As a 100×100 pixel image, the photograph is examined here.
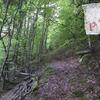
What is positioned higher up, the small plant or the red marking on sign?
the red marking on sign

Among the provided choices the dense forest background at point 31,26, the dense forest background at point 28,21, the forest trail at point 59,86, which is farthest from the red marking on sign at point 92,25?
the dense forest background at point 31,26

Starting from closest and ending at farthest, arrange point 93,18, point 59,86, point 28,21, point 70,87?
1. point 93,18
2. point 70,87
3. point 59,86
4. point 28,21

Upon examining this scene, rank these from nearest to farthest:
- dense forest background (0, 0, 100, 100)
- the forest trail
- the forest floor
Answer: the forest floor, the forest trail, dense forest background (0, 0, 100, 100)

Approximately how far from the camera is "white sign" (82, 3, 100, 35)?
6427 mm

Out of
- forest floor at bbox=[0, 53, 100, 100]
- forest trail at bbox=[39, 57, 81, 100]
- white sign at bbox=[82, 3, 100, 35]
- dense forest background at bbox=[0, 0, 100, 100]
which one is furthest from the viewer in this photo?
dense forest background at bbox=[0, 0, 100, 100]

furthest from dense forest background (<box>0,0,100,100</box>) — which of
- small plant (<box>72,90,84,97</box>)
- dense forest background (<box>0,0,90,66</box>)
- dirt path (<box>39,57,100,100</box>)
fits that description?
small plant (<box>72,90,84,97</box>)

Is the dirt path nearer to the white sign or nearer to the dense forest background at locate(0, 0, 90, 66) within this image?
the white sign

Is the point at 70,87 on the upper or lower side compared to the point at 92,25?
lower

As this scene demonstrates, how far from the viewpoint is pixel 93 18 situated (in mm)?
6539

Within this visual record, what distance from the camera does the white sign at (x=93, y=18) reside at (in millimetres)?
6427

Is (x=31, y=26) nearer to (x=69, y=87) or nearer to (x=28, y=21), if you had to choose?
(x=28, y=21)

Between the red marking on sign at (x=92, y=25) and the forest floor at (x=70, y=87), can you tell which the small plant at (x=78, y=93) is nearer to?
the forest floor at (x=70, y=87)

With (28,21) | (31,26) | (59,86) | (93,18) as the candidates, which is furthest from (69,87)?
(28,21)

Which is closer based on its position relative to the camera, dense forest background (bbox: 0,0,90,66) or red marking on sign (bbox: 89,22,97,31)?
red marking on sign (bbox: 89,22,97,31)
